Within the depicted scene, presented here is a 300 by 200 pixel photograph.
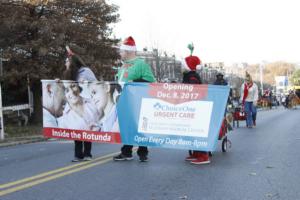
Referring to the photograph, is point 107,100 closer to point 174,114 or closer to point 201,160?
point 174,114

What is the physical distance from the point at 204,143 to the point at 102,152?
9.54ft

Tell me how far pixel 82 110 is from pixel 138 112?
3.43 ft

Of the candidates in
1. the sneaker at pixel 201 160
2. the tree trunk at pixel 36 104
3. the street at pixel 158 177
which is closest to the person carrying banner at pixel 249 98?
the street at pixel 158 177

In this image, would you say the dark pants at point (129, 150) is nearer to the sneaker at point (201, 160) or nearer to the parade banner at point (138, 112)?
the parade banner at point (138, 112)

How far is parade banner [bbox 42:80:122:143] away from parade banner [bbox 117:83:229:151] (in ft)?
0.91

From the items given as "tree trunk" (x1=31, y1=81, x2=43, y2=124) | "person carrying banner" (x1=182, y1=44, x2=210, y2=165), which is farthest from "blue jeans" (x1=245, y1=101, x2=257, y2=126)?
"tree trunk" (x1=31, y1=81, x2=43, y2=124)

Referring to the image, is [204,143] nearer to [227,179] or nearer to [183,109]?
[183,109]

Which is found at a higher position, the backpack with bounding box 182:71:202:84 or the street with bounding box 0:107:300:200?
the backpack with bounding box 182:71:202:84

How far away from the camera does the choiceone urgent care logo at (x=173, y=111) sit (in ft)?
26.0

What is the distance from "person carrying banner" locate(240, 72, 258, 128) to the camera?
16812 mm

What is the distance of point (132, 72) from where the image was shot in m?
8.34

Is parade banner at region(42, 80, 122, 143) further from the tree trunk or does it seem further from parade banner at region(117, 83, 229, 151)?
the tree trunk

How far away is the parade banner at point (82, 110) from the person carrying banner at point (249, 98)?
934 centimetres

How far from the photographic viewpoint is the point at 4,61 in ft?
78.9
